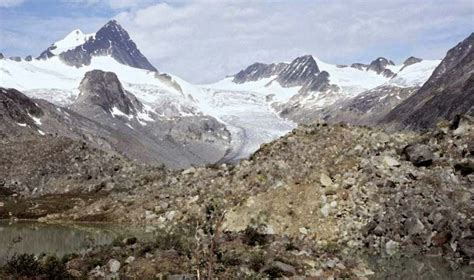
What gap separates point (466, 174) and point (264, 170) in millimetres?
15544

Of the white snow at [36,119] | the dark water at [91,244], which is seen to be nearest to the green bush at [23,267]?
the dark water at [91,244]

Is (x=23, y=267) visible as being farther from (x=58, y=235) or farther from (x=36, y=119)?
(x=36, y=119)

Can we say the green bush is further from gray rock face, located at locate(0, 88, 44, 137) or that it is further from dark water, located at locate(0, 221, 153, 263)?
gray rock face, located at locate(0, 88, 44, 137)

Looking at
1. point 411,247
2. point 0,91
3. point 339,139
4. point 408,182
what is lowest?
point 411,247

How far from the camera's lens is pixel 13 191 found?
8038 cm

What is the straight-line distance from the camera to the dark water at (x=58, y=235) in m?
37.7

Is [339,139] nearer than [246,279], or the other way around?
[246,279]

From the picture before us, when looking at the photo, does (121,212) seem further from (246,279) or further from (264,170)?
(246,279)

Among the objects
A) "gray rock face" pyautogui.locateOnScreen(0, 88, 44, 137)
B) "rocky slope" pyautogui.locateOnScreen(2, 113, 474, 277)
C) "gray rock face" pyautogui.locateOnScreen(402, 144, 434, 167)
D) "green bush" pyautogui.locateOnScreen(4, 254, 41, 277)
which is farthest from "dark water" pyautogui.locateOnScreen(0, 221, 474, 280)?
"gray rock face" pyautogui.locateOnScreen(0, 88, 44, 137)

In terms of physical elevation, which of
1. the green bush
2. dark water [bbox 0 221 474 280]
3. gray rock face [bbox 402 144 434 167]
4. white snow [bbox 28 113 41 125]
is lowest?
dark water [bbox 0 221 474 280]

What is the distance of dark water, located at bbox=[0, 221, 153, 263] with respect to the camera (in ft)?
124

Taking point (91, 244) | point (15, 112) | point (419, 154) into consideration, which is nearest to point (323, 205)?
point (419, 154)

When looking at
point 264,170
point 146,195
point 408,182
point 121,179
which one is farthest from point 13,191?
point 408,182

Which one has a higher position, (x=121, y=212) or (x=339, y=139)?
(x=339, y=139)
